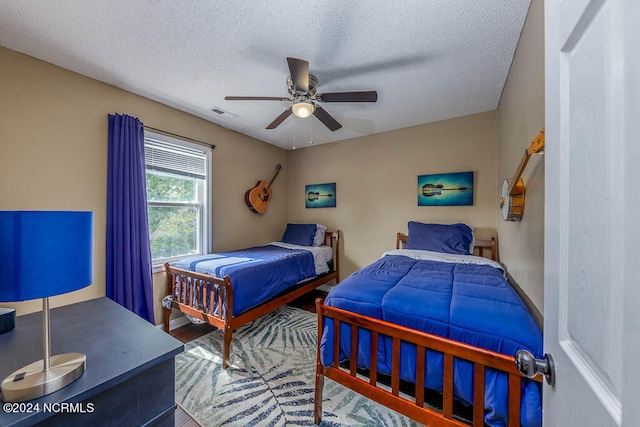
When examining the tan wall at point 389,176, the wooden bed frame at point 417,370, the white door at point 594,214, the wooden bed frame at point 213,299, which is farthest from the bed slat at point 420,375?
the tan wall at point 389,176

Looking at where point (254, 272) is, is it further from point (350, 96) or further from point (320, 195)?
point (320, 195)

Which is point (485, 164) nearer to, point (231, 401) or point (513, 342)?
point (513, 342)

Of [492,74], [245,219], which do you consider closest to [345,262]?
[245,219]

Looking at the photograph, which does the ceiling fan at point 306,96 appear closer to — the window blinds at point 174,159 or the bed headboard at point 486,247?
the window blinds at point 174,159

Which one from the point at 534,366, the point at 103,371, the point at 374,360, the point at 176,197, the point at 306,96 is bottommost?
the point at 374,360

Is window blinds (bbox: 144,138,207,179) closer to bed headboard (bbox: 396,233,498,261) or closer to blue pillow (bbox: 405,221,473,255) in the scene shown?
blue pillow (bbox: 405,221,473,255)

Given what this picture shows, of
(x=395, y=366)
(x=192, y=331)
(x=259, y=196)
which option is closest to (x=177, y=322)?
(x=192, y=331)

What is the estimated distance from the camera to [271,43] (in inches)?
68.3

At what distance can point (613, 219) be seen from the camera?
1.29 feet

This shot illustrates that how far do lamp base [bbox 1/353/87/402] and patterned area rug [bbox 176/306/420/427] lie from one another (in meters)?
1.10

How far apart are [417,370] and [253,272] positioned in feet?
5.14

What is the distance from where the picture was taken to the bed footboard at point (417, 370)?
1021 millimetres

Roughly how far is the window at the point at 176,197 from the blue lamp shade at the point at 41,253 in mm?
2133

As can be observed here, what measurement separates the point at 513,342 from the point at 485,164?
2.42 meters
